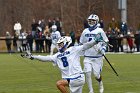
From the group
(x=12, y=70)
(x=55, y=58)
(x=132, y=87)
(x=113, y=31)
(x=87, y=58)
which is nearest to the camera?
(x=55, y=58)

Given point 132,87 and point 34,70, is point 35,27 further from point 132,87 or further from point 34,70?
point 132,87

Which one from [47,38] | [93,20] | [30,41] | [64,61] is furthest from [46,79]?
[30,41]

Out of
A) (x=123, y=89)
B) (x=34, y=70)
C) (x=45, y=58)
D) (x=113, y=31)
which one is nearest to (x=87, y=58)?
(x=123, y=89)

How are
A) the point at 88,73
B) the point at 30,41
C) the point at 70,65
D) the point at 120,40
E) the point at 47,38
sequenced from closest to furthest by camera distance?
the point at 70,65 < the point at 88,73 < the point at 120,40 < the point at 47,38 < the point at 30,41

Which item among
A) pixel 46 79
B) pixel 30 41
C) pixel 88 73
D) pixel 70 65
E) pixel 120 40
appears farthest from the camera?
pixel 30 41

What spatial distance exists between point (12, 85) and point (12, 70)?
6363mm

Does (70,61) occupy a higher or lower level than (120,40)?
higher

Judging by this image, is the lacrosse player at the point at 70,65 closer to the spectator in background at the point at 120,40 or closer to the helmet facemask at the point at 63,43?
the helmet facemask at the point at 63,43

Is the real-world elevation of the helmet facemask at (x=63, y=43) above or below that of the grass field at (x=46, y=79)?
above

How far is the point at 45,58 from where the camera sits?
13961 millimetres

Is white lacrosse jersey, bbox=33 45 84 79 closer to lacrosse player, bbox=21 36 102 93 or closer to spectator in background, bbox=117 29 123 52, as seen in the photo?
lacrosse player, bbox=21 36 102 93

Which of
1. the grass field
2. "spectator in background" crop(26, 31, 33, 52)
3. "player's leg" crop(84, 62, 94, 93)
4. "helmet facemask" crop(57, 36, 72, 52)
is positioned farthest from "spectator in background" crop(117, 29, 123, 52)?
"helmet facemask" crop(57, 36, 72, 52)

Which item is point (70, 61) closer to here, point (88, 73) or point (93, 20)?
point (88, 73)

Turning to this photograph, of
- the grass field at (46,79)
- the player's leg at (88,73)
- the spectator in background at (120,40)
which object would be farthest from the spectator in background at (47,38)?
the player's leg at (88,73)
